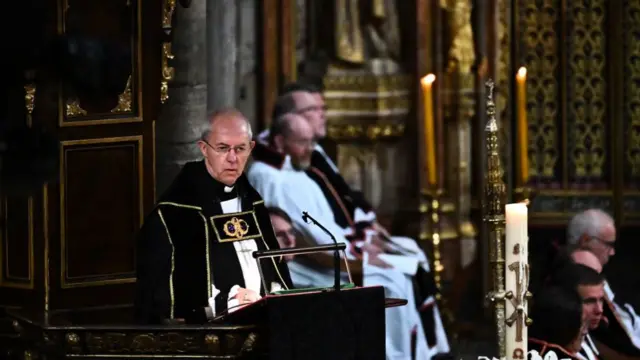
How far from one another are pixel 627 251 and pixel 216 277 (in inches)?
255

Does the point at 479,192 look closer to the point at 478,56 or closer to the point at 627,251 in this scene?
the point at 478,56

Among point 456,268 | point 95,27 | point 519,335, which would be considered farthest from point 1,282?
point 456,268

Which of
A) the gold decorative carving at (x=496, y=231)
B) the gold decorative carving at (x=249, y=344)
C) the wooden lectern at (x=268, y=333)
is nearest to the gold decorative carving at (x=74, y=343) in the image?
the wooden lectern at (x=268, y=333)

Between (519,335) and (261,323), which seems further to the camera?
(261,323)

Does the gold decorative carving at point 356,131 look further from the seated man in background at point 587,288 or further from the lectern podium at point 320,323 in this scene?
the lectern podium at point 320,323

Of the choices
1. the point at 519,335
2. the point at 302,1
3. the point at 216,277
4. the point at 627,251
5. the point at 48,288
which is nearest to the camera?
the point at 519,335

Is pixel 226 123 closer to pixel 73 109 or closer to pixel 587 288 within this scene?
pixel 73 109

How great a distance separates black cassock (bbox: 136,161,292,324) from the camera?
5316 mm

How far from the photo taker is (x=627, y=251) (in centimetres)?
1134

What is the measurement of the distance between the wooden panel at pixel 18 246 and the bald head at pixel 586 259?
9.58ft

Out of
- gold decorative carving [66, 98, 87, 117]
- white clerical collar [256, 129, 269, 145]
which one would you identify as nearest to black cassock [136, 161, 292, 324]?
gold decorative carving [66, 98, 87, 117]

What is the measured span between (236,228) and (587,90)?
680 cm

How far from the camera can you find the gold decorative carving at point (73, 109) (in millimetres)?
6457

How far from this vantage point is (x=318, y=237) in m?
8.15
